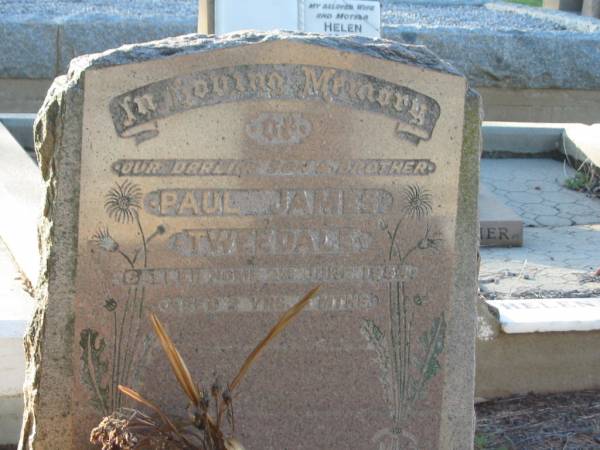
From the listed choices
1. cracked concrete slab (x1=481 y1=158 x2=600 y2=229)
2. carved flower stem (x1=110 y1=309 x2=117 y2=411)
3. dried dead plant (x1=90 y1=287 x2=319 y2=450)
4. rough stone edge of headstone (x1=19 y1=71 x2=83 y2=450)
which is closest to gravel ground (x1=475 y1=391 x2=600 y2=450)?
dried dead plant (x1=90 y1=287 x2=319 y2=450)

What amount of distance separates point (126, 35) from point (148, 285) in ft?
19.4

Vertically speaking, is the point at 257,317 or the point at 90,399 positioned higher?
the point at 257,317

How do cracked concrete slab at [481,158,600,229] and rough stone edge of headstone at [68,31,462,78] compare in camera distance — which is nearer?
rough stone edge of headstone at [68,31,462,78]

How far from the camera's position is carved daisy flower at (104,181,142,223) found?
2.53 metres

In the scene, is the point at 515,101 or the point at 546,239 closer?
the point at 546,239

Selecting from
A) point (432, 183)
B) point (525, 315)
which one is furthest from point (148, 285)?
point (525, 315)

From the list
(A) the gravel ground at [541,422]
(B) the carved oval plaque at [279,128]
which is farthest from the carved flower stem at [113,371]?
(A) the gravel ground at [541,422]

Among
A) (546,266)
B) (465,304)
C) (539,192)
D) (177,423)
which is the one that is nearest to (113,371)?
(177,423)

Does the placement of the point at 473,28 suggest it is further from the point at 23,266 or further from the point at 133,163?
the point at 133,163

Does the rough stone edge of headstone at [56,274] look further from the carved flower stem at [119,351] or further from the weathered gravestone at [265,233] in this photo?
the carved flower stem at [119,351]

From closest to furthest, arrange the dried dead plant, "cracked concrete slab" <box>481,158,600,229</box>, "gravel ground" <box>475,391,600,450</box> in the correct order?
the dried dead plant < "gravel ground" <box>475,391,600,450</box> < "cracked concrete slab" <box>481,158,600,229</box>

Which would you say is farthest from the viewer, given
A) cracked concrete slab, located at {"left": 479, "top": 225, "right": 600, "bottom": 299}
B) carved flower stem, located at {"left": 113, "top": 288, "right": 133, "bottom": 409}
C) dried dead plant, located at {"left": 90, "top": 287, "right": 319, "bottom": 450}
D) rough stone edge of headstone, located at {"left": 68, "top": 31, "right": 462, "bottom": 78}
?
cracked concrete slab, located at {"left": 479, "top": 225, "right": 600, "bottom": 299}

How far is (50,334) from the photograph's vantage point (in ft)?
8.45

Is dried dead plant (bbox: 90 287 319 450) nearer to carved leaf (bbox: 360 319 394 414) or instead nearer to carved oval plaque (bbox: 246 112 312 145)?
carved leaf (bbox: 360 319 394 414)
